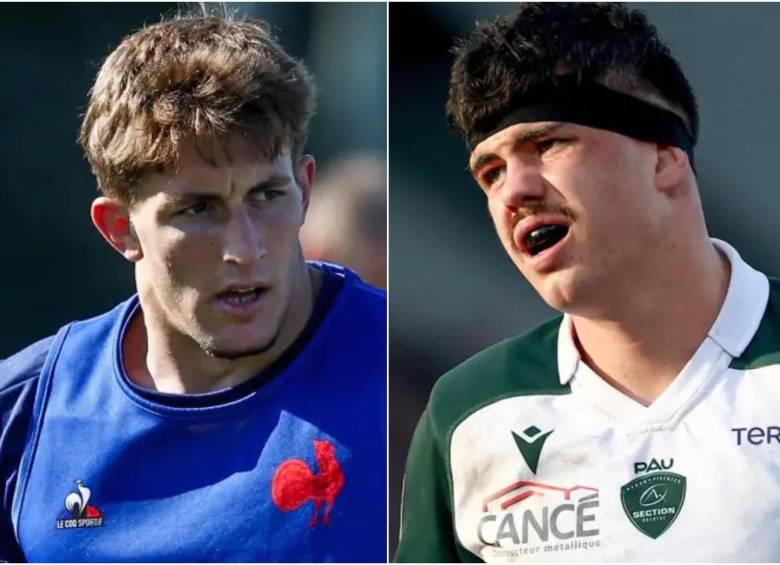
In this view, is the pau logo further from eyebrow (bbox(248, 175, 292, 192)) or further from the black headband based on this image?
eyebrow (bbox(248, 175, 292, 192))

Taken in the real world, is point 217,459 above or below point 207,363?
below

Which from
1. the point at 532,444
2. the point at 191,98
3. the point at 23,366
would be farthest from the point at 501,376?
the point at 23,366

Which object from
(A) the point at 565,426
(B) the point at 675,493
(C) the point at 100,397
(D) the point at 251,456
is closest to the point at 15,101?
(C) the point at 100,397

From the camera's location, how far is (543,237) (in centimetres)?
326

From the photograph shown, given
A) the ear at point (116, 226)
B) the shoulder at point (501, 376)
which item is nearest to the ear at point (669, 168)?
the shoulder at point (501, 376)

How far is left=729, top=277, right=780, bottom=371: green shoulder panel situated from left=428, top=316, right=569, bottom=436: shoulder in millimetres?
399

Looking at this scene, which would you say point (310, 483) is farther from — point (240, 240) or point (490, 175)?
point (490, 175)

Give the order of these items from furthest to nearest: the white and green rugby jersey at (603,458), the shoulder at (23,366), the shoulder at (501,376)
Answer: the shoulder at (23,366), the shoulder at (501,376), the white and green rugby jersey at (603,458)

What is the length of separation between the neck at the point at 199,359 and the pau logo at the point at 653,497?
87 cm

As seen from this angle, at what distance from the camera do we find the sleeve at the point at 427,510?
333 centimetres

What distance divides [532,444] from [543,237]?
47cm

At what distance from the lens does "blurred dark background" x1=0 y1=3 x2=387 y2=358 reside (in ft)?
11.6

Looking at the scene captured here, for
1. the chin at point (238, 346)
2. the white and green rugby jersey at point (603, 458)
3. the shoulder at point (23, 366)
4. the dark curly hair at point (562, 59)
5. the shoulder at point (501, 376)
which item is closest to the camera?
the white and green rugby jersey at point (603, 458)

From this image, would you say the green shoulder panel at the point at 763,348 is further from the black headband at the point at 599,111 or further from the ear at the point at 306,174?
the ear at the point at 306,174
